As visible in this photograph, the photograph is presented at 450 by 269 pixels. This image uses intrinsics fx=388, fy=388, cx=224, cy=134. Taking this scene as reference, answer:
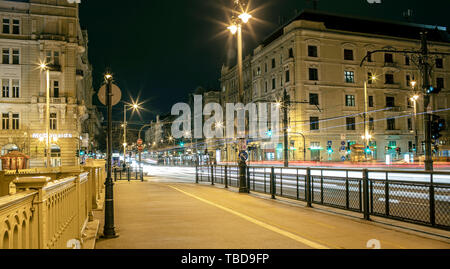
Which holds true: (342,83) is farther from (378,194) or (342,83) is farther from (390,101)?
(378,194)

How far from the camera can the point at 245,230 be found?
8.43 meters

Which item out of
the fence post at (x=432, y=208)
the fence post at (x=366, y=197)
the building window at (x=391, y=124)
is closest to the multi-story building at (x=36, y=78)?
the fence post at (x=366, y=197)

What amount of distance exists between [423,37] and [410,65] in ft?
158

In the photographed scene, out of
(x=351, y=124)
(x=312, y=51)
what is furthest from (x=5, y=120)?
(x=351, y=124)

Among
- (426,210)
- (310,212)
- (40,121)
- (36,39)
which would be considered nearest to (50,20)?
(36,39)

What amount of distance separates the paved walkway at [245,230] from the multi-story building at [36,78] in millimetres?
40023

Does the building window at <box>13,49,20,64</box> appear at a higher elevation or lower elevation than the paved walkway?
higher

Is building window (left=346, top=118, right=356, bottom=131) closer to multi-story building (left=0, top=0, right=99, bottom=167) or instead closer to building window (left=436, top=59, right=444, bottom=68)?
building window (left=436, top=59, right=444, bottom=68)

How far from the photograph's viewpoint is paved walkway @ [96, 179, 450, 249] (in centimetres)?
716

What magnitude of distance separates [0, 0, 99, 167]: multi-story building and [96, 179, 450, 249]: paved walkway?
40023mm

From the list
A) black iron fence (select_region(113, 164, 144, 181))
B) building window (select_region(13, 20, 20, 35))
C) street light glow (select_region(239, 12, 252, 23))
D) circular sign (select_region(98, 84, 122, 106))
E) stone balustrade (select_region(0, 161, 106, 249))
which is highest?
building window (select_region(13, 20, 20, 35))

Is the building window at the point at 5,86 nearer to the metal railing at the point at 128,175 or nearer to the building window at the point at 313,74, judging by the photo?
the metal railing at the point at 128,175

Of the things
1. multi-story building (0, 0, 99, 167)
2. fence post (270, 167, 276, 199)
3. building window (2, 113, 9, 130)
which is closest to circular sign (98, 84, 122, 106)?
fence post (270, 167, 276, 199)

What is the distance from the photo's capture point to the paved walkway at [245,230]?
23.5 ft
